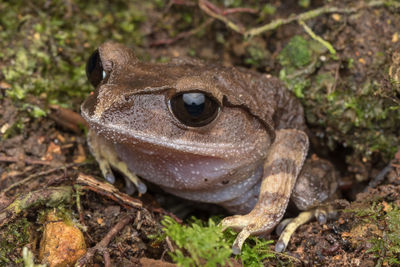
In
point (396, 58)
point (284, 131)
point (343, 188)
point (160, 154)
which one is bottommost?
point (343, 188)

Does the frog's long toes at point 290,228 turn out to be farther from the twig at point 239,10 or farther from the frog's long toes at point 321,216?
the twig at point 239,10

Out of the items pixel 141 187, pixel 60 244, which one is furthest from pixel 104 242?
pixel 141 187

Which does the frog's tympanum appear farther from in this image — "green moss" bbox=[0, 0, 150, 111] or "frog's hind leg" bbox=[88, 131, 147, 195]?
"green moss" bbox=[0, 0, 150, 111]

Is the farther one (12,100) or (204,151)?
(12,100)

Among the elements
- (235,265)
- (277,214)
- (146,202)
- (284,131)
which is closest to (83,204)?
(146,202)

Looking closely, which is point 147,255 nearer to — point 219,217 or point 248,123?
point 219,217

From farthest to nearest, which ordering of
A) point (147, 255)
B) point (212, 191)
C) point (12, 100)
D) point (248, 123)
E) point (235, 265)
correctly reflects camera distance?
point (12, 100), point (212, 191), point (248, 123), point (147, 255), point (235, 265)
